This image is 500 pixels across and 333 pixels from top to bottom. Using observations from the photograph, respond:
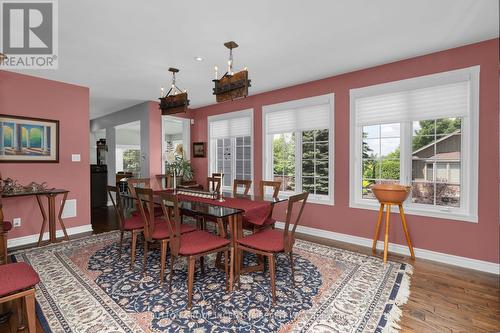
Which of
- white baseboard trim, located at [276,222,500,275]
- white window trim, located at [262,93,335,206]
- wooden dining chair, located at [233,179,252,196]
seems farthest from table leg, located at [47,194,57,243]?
white baseboard trim, located at [276,222,500,275]

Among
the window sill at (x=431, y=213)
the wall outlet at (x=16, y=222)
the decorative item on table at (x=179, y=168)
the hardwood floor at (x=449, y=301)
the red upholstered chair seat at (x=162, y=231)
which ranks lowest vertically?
the hardwood floor at (x=449, y=301)

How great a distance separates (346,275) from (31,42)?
442cm

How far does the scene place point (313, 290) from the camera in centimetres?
243

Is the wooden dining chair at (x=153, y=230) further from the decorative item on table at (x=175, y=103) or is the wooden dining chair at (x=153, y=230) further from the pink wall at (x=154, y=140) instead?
the pink wall at (x=154, y=140)

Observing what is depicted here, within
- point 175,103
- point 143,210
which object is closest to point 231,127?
point 175,103

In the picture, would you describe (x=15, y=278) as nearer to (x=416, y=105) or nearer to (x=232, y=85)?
(x=232, y=85)

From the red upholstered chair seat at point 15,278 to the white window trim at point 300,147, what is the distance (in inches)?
144

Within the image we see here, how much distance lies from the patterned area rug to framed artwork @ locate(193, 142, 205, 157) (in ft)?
10.8

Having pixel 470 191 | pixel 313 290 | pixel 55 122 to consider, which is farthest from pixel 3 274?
pixel 470 191

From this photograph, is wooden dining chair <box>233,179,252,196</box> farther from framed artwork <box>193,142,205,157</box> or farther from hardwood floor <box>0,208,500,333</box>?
framed artwork <box>193,142,205,157</box>

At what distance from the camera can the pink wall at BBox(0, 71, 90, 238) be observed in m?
3.75

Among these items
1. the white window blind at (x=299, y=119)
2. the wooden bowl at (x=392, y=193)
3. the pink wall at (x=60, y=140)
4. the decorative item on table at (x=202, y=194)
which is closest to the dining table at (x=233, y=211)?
the decorative item on table at (x=202, y=194)

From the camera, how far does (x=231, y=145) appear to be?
568 centimetres

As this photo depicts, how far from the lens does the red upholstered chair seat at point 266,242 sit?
2334 millimetres
